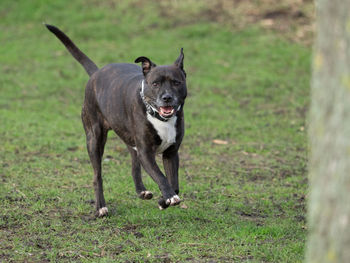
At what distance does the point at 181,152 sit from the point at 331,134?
6.57 meters

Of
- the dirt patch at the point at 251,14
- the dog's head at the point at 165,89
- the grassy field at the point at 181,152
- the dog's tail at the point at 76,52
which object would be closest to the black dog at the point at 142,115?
the dog's head at the point at 165,89

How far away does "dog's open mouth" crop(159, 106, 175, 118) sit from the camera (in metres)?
6.11

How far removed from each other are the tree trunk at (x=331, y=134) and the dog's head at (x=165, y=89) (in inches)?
119

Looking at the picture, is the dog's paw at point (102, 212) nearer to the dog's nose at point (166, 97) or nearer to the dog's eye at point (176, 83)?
the dog's nose at point (166, 97)

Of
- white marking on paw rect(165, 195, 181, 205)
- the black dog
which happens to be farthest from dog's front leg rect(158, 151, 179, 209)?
white marking on paw rect(165, 195, 181, 205)

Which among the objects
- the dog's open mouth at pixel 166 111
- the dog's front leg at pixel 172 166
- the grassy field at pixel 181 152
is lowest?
the grassy field at pixel 181 152

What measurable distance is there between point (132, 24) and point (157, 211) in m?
11.3

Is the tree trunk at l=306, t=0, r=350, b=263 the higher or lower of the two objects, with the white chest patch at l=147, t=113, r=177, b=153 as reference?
higher

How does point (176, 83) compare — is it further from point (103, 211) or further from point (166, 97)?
point (103, 211)

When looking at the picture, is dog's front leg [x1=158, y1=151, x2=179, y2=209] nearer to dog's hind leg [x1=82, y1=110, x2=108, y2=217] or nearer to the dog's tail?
dog's hind leg [x1=82, y1=110, x2=108, y2=217]

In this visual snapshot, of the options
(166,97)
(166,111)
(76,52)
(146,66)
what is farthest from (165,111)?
(76,52)

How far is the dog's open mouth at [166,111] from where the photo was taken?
6109 mm

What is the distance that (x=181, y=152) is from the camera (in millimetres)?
9586

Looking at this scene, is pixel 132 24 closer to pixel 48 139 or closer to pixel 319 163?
pixel 48 139
